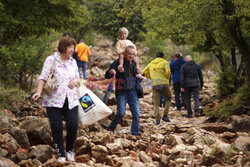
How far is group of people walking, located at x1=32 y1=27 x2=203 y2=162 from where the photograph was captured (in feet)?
15.4

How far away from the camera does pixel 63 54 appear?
4836mm

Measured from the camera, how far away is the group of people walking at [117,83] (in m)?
4.71

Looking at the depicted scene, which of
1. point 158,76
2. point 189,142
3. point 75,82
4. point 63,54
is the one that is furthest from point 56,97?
point 158,76

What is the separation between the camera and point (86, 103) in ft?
17.3

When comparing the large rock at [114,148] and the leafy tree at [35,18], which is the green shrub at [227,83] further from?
the large rock at [114,148]

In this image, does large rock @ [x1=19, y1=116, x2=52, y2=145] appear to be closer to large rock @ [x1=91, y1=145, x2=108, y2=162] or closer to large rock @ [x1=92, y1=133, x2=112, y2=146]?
large rock @ [x1=92, y1=133, x2=112, y2=146]

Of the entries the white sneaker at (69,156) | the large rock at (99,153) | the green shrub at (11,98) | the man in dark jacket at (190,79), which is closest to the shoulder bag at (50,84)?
the white sneaker at (69,156)


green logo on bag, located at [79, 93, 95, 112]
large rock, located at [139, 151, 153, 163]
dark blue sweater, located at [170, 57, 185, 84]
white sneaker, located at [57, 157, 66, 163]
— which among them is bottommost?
large rock, located at [139, 151, 153, 163]

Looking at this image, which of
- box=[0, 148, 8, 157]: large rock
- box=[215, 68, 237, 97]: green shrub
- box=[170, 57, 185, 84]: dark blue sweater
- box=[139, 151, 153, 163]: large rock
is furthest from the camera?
box=[215, 68, 237, 97]: green shrub

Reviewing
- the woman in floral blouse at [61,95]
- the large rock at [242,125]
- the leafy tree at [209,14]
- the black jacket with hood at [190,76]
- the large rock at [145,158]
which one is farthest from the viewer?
the black jacket with hood at [190,76]

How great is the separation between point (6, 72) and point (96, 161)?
10558mm

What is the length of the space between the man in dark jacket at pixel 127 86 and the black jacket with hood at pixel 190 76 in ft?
13.5

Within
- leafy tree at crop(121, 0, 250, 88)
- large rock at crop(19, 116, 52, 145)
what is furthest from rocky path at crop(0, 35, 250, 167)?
leafy tree at crop(121, 0, 250, 88)

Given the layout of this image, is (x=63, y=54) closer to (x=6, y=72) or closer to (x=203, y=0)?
(x=203, y=0)
